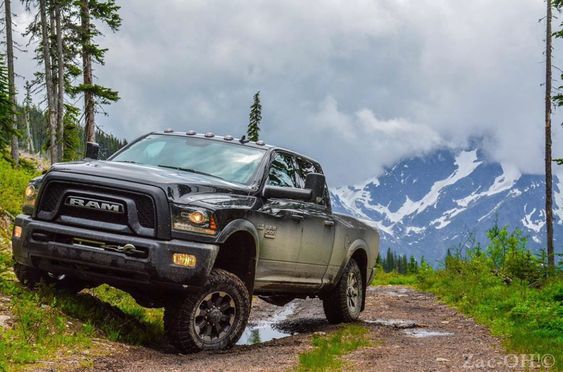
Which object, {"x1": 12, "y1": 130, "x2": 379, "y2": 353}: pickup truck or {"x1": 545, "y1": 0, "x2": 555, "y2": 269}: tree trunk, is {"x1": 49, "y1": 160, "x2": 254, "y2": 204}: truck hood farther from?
{"x1": 545, "y1": 0, "x2": 555, "y2": 269}: tree trunk

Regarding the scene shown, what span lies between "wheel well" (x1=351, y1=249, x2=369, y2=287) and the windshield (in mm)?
2978

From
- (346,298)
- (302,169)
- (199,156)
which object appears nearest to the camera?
(199,156)

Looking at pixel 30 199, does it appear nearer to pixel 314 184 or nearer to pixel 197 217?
pixel 197 217

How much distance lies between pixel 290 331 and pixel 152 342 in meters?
2.68

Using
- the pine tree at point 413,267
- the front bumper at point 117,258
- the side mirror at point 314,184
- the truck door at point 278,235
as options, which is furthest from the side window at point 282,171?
the pine tree at point 413,267

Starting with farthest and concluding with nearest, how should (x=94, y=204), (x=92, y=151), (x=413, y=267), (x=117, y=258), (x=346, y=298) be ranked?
(x=413, y=267), (x=346, y=298), (x=92, y=151), (x=94, y=204), (x=117, y=258)

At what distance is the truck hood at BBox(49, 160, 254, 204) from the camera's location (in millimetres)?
6270

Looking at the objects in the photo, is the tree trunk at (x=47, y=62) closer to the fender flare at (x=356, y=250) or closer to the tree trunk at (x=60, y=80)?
the tree trunk at (x=60, y=80)

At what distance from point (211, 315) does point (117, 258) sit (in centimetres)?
115

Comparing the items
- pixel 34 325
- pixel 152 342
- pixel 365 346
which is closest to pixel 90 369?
pixel 34 325

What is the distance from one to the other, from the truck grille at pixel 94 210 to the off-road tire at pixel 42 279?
1.14 metres

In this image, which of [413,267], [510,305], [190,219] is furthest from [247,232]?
[413,267]

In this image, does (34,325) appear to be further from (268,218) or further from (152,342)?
(268,218)

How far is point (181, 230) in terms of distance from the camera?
6195 millimetres
